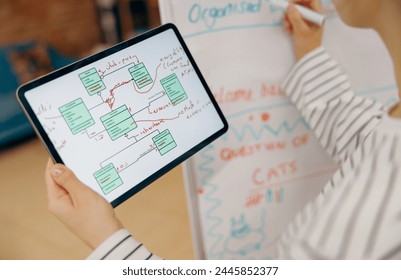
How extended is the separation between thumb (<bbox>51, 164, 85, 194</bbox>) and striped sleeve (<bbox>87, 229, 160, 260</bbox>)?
0.09 metres

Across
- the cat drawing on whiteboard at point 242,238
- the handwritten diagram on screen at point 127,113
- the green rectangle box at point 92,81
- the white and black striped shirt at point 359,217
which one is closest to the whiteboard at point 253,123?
the cat drawing on whiteboard at point 242,238

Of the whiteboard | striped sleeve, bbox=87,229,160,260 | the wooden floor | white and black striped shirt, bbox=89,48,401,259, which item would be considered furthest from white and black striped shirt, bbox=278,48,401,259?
the wooden floor

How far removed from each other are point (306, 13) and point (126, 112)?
0.47m

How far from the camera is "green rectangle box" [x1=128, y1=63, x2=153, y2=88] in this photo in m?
0.73

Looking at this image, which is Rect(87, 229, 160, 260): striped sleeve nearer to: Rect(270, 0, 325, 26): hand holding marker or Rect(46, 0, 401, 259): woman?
Rect(46, 0, 401, 259): woman

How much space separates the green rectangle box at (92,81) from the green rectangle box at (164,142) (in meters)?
0.13

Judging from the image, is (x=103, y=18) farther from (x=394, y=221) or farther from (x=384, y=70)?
(x=394, y=221)

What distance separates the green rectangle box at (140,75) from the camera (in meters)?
0.73
